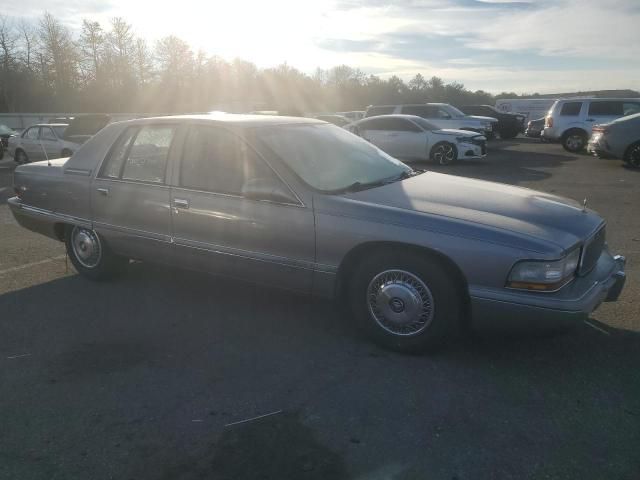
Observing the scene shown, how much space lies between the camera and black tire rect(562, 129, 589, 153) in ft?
60.3

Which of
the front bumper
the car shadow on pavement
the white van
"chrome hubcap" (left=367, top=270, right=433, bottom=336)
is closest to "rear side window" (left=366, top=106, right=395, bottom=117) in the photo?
the white van

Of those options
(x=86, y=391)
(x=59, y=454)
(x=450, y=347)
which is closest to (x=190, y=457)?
(x=59, y=454)

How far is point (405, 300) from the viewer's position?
3.46m

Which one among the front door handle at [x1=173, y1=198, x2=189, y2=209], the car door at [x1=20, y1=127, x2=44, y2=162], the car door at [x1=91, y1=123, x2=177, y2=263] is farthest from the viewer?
the car door at [x1=20, y1=127, x2=44, y2=162]

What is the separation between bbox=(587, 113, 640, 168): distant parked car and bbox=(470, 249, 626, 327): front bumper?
37.5 feet

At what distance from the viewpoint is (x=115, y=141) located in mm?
4867

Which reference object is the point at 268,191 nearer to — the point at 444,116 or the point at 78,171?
the point at 78,171

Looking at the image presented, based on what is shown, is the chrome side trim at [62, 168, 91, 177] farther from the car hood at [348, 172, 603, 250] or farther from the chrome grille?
the chrome grille

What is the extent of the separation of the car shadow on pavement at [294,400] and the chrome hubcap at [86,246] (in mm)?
782

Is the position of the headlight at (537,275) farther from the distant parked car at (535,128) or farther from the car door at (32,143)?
the distant parked car at (535,128)

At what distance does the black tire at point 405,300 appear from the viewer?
3348 mm

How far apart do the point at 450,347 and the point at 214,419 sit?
167cm

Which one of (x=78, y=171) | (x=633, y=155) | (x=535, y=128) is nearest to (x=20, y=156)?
(x=78, y=171)

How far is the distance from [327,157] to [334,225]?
87cm
